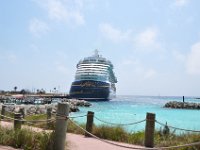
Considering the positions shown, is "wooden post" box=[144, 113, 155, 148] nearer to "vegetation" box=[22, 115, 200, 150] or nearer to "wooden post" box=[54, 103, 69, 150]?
"vegetation" box=[22, 115, 200, 150]

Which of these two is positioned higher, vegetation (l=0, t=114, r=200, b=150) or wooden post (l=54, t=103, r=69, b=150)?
wooden post (l=54, t=103, r=69, b=150)

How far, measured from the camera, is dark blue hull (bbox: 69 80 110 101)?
80375 mm

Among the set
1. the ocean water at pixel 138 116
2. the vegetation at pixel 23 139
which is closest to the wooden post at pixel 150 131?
the ocean water at pixel 138 116

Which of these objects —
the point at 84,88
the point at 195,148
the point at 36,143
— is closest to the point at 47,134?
the point at 36,143

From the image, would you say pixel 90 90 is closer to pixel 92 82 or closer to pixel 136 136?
pixel 92 82

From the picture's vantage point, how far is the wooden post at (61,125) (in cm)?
696

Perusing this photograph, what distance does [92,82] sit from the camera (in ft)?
264

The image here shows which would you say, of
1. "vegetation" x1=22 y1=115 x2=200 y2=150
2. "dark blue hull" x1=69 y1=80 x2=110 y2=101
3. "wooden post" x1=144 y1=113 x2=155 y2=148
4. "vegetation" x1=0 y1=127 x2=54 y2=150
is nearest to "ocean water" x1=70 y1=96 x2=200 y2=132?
"vegetation" x1=22 y1=115 x2=200 y2=150

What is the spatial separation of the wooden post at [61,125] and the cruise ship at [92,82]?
7289 cm

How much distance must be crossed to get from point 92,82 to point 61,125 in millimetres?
73541

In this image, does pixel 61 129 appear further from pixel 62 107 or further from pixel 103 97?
pixel 103 97

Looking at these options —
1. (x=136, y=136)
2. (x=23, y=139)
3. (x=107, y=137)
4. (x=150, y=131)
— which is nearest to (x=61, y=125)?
(x=23, y=139)

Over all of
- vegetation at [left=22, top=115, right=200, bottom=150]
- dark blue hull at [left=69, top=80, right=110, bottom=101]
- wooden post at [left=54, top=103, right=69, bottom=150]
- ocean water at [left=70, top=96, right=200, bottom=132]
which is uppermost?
dark blue hull at [left=69, top=80, right=110, bottom=101]

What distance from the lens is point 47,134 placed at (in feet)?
24.3
